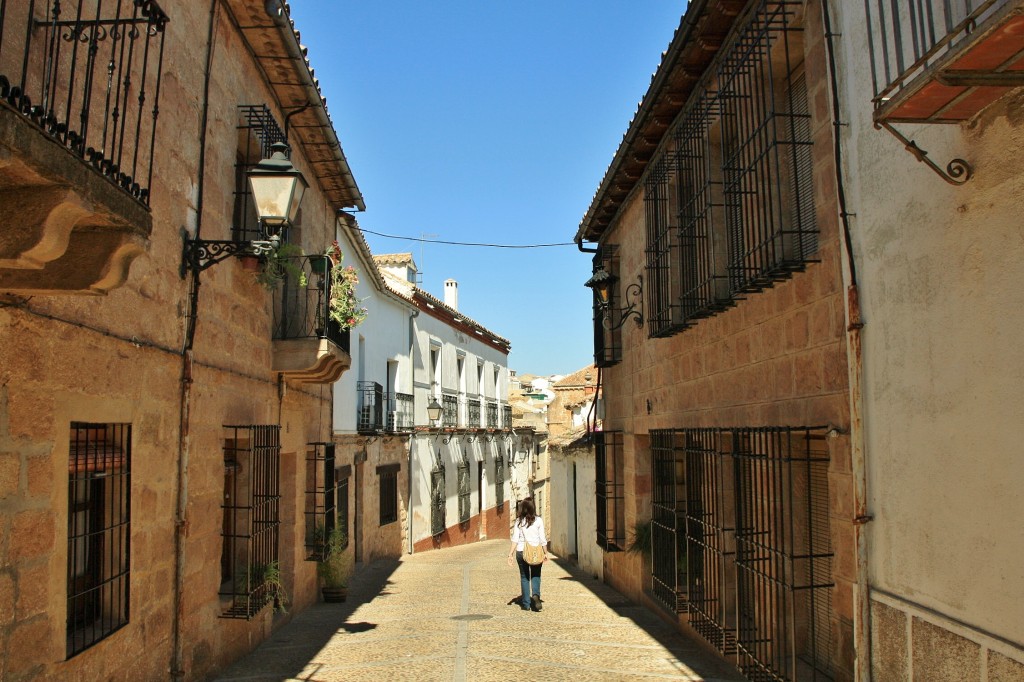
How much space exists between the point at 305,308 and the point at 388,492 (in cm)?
926

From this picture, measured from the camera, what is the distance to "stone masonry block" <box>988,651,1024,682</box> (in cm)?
312

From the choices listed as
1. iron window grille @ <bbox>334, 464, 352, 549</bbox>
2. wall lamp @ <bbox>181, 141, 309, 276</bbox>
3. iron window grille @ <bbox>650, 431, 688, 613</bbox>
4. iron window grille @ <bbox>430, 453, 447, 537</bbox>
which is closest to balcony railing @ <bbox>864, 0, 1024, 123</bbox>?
wall lamp @ <bbox>181, 141, 309, 276</bbox>

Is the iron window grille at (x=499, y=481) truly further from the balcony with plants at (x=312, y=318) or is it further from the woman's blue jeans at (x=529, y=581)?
the balcony with plants at (x=312, y=318)

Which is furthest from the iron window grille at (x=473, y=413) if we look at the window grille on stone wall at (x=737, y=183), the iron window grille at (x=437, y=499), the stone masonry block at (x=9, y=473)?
the stone masonry block at (x=9, y=473)

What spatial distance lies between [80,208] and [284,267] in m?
5.02

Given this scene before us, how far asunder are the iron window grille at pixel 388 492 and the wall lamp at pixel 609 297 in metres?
7.21

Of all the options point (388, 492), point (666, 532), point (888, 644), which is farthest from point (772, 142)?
point (388, 492)

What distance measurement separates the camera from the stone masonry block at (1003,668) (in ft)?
10.2

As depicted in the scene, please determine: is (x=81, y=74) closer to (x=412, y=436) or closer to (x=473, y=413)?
(x=412, y=436)

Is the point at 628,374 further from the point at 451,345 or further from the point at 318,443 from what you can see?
the point at 451,345

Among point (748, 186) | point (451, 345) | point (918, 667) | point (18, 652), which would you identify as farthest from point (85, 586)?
point (451, 345)

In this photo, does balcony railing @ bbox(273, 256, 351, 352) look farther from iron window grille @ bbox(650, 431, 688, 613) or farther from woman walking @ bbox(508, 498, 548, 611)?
iron window grille @ bbox(650, 431, 688, 613)

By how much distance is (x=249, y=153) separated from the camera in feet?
26.1

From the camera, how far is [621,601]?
34.8 ft
